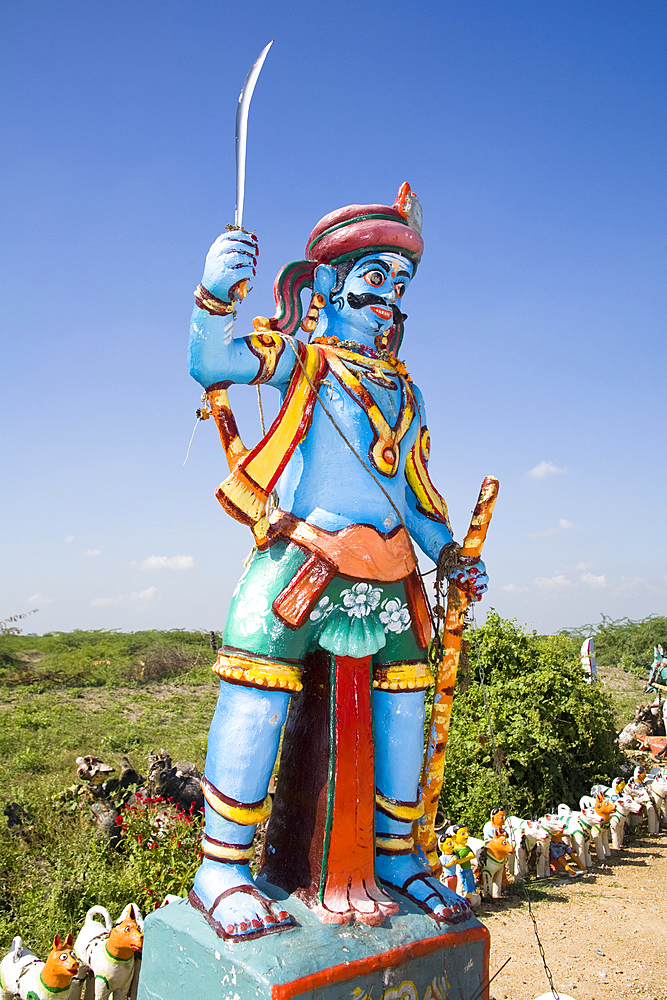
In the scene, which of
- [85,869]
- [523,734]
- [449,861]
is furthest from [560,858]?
[85,869]

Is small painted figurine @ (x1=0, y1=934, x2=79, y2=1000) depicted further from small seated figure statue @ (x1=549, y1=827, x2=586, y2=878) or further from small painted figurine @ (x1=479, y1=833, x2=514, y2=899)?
small seated figure statue @ (x1=549, y1=827, x2=586, y2=878)

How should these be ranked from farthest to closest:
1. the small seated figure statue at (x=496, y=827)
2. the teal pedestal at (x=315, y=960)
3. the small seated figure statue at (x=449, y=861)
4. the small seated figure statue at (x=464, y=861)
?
the small seated figure statue at (x=496, y=827)
the small seated figure statue at (x=464, y=861)
the small seated figure statue at (x=449, y=861)
the teal pedestal at (x=315, y=960)

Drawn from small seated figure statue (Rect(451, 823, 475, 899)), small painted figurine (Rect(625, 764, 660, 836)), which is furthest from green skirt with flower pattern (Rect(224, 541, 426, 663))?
small painted figurine (Rect(625, 764, 660, 836))

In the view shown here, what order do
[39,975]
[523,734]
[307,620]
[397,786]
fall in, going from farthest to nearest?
1. [523,734]
2. [39,975]
3. [397,786]
4. [307,620]

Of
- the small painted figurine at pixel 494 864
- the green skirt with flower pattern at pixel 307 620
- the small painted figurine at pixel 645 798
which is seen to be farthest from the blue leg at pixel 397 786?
the small painted figurine at pixel 645 798

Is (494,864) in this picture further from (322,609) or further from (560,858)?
(322,609)

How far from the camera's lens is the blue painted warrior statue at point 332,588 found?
2541 millimetres

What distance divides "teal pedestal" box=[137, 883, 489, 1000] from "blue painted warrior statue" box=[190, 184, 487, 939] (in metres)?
0.05

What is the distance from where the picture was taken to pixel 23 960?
3.72 meters

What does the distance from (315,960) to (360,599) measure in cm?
113

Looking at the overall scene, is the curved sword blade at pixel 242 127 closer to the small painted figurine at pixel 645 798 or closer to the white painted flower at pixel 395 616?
the white painted flower at pixel 395 616

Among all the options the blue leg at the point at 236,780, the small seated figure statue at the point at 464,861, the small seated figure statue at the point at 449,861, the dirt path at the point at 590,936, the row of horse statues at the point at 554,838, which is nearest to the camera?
the blue leg at the point at 236,780

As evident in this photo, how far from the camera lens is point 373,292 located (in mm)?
3072

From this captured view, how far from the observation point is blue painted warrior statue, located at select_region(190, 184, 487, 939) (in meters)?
2.54
